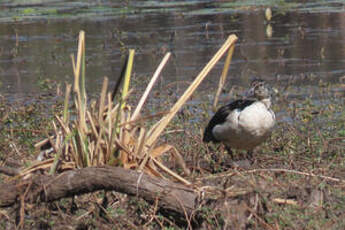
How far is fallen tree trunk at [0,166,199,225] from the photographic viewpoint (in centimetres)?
469

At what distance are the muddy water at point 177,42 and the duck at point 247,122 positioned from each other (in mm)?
3425

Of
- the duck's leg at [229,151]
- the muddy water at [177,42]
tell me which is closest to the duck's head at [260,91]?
the duck's leg at [229,151]

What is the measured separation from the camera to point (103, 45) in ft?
49.8

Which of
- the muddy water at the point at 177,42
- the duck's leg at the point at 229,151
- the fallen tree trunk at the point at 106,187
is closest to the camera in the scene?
the fallen tree trunk at the point at 106,187

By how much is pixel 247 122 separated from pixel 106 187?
2.15 metres

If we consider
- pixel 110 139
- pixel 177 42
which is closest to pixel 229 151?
pixel 110 139

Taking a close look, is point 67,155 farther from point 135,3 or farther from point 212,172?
point 135,3

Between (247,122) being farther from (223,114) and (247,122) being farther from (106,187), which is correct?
(106,187)

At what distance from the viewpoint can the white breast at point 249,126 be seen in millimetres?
6602

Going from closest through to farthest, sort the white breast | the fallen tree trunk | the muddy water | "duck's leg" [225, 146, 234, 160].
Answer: the fallen tree trunk → the white breast → "duck's leg" [225, 146, 234, 160] → the muddy water

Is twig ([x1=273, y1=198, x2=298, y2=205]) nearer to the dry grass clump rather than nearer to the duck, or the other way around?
the dry grass clump

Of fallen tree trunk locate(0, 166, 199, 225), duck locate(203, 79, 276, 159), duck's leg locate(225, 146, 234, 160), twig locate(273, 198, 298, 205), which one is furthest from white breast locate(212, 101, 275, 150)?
fallen tree trunk locate(0, 166, 199, 225)

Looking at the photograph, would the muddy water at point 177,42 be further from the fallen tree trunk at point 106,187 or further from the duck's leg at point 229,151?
the fallen tree trunk at point 106,187

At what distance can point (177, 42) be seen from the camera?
1497cm
